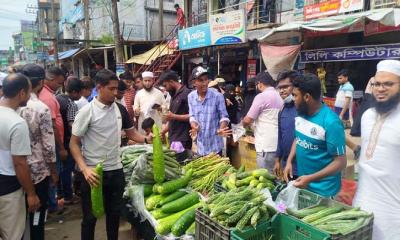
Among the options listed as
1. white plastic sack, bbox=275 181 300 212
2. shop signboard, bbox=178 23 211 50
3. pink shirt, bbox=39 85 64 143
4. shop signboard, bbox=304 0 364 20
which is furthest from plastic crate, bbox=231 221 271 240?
shop signboard, bbox=178 23 211 50

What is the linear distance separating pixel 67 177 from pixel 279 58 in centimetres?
612

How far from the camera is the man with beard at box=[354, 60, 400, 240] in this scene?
2.17 m

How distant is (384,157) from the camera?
2.20 m

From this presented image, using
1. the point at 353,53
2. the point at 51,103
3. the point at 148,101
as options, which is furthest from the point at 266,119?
the point at 353,53

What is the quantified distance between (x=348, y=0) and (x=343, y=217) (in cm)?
816

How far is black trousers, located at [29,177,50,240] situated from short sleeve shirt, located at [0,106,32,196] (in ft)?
1.78

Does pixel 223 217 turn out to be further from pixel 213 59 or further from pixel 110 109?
pixel 213 59

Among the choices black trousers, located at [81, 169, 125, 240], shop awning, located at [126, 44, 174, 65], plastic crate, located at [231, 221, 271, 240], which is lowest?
black trousers, located at [81, 169, 125, 240]

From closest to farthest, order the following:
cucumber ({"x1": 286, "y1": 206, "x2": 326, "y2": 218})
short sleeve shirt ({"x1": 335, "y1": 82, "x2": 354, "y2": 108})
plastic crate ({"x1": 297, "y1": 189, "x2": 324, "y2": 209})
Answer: cucumber ({"x1": 286, "y1": 206, "x2": 326, "y2": 218})
plastic crate ({"x1": 297, "y1": 189, "x2": 324, "y2": 209})
short sleeve shirt ({"x1": 335, "y1": 82, "x2": 354, "y2": 108})

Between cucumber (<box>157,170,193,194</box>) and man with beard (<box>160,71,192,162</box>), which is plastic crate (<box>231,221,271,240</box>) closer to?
cucumber (<box>157,170,193,194</box>)

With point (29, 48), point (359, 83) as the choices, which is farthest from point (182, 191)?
point (29, 48)

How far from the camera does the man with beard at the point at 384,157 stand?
85.4 inches

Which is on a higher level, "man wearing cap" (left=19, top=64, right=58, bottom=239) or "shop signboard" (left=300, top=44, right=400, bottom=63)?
"shop signboard" (left=300, top=44, right=400, bottom=63)

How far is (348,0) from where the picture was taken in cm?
866
